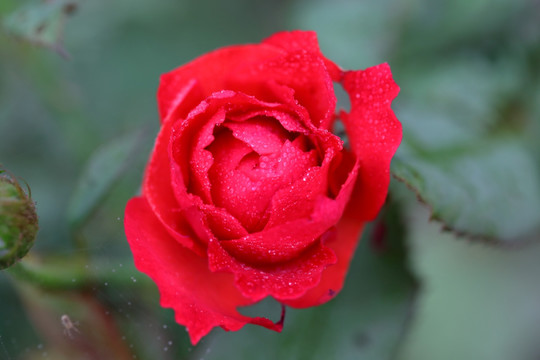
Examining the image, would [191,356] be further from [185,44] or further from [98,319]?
[185,44]

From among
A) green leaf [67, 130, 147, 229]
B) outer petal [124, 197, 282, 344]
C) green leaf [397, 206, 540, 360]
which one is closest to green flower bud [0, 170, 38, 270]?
outer petal [124, 197, 282, 344]

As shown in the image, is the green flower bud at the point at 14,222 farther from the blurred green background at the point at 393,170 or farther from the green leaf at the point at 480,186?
the green leaf at the point at 480,186

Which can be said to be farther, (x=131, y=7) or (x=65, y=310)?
(x=131, y=7)

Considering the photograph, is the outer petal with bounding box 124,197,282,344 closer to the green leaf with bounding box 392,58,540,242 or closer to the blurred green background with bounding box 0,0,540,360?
the blurred green background with bounding box 0,0,540,360

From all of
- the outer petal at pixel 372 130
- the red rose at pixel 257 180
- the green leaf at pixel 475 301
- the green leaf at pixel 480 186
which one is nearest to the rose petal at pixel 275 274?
the red rose at pixel 257 180

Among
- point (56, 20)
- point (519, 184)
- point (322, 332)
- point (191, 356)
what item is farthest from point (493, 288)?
point (56, 20)

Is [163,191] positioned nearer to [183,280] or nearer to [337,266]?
[183,280]

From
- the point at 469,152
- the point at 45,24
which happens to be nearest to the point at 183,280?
the point at 45,24

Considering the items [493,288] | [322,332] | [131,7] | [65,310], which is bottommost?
[493,288]
